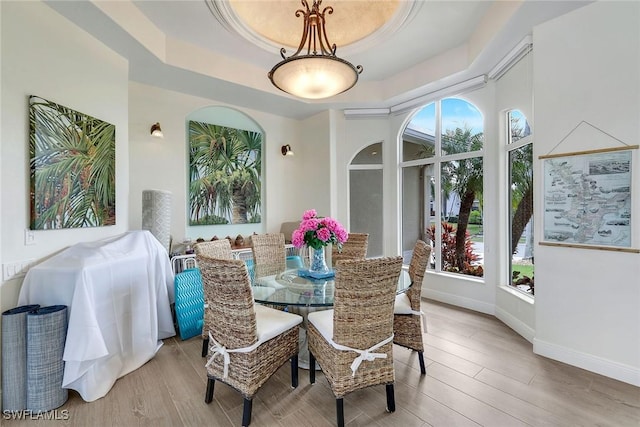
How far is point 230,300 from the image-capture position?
69.3 inches

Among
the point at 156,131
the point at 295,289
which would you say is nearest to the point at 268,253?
the point at 295,289

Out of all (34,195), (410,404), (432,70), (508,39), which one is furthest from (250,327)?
(432,70)

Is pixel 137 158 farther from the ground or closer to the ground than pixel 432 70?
closer to the ground

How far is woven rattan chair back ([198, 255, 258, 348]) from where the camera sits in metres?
1.69

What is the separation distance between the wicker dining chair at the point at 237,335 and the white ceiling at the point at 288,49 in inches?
101

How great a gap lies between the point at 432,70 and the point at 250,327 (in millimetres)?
4008

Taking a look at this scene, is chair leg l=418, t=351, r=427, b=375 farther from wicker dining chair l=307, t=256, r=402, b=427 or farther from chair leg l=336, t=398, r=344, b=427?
chair leg l=336, t=398, r=344, b=427

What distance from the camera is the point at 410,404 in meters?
1.97

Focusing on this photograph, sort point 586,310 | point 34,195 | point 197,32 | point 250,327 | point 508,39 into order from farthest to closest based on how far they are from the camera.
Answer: point 197,32 < point 508,39 < point 586,310 < point 34,195 < point 250,327

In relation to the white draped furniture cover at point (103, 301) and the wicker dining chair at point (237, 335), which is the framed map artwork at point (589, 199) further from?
the white draped furniture cover at point (103, 301)

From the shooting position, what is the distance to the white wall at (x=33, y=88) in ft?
6.60

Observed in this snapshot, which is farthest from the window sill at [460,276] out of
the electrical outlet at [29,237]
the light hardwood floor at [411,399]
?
the electrical outlet at [29,237]

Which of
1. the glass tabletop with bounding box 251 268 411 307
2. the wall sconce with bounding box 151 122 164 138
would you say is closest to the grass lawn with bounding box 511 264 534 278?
the glass tabletop with bounding box 251 268 411 307

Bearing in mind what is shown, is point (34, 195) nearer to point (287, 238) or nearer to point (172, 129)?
point (172, 129)
